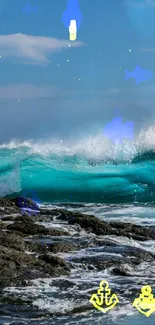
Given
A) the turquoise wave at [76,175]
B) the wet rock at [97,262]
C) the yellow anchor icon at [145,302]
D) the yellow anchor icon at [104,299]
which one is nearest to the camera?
the yellow anchor icon at [145,302]

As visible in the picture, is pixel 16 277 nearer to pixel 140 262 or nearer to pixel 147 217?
pixel 140 262

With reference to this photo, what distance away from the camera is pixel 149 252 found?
1270cm

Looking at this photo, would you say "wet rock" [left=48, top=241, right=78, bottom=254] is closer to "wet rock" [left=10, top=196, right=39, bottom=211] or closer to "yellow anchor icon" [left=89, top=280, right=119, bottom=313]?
"yellow anchor icon" [left=89, top=280, right=119, bottom=313]

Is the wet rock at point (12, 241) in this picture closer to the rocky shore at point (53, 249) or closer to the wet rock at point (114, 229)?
the rocky shore at point (53, 249)

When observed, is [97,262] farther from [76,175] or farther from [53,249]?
[76,175]

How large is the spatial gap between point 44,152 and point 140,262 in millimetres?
28317

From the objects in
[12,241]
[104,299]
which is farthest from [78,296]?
[12,241]

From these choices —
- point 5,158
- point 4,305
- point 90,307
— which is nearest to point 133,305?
point 90,307

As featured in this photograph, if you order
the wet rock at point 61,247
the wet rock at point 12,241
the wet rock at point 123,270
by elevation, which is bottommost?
the wet rock at point 123,270

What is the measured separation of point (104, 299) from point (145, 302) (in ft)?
1.99

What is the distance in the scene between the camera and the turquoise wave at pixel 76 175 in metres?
31.8

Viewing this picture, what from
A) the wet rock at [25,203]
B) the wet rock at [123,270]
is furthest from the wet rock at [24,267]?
the wet rock at [25,203]

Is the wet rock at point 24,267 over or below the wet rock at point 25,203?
below

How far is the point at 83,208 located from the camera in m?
22.9
